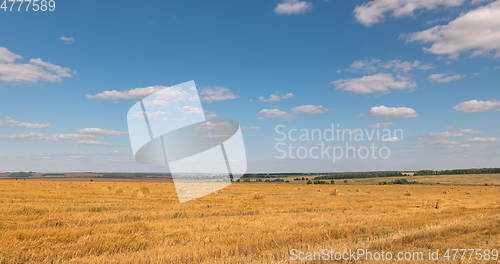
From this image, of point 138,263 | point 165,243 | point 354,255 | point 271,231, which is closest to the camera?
point 138,263

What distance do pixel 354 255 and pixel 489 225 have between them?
25.7 ft

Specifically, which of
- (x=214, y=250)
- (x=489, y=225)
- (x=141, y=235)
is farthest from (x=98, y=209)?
(x=489, y=225)

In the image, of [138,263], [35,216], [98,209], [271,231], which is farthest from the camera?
[98,209]

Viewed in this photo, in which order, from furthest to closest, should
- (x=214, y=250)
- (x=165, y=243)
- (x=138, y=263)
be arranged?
(x=165, y=243), (x=214, y=250), (x=138, y=263)

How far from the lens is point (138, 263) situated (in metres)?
7.22

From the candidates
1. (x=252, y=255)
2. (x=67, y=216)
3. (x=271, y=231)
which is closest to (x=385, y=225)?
(x=271, y=231)

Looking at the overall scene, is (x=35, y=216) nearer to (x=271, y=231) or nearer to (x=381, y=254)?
(x=271, y=231)

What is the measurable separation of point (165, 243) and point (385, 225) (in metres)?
7.90

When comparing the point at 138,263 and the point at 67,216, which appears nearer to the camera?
the point at 138,263

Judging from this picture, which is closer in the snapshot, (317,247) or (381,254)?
(381,254)

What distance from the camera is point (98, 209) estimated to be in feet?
59.8

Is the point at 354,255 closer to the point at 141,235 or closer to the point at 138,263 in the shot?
the point at 138,263

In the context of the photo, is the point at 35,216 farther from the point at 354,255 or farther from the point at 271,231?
the point at 354,255

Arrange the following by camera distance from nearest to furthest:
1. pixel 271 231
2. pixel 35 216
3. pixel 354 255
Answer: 1. pixel 354 255
2. pixel 271 231
3. pixel 35 216
